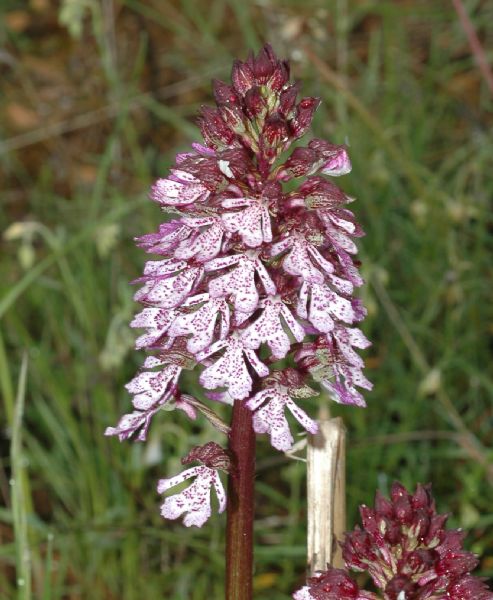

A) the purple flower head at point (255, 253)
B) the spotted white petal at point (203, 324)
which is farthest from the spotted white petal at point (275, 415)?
the spotted white petal at point (203, 324)

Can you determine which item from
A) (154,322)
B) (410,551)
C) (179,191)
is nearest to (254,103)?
(179,191)

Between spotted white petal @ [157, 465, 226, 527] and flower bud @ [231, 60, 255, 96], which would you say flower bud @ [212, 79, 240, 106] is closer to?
flower bud @ [231, 60, 255, 96]

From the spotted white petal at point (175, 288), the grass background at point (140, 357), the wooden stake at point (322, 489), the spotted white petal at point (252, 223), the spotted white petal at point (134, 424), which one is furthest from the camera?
the grass background at point (140, 357)

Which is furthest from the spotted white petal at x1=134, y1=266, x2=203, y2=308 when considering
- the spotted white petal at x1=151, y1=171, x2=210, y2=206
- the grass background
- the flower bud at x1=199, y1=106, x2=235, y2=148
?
the grass background

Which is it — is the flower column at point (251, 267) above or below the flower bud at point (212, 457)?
above

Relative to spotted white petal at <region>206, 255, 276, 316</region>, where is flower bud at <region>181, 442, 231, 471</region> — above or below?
below

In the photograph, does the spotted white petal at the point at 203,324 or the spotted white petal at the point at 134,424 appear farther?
the spotted white petal at the point at 134,424

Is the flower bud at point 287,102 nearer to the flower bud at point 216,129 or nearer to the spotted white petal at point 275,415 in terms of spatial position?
the flower bud at point 216,129
